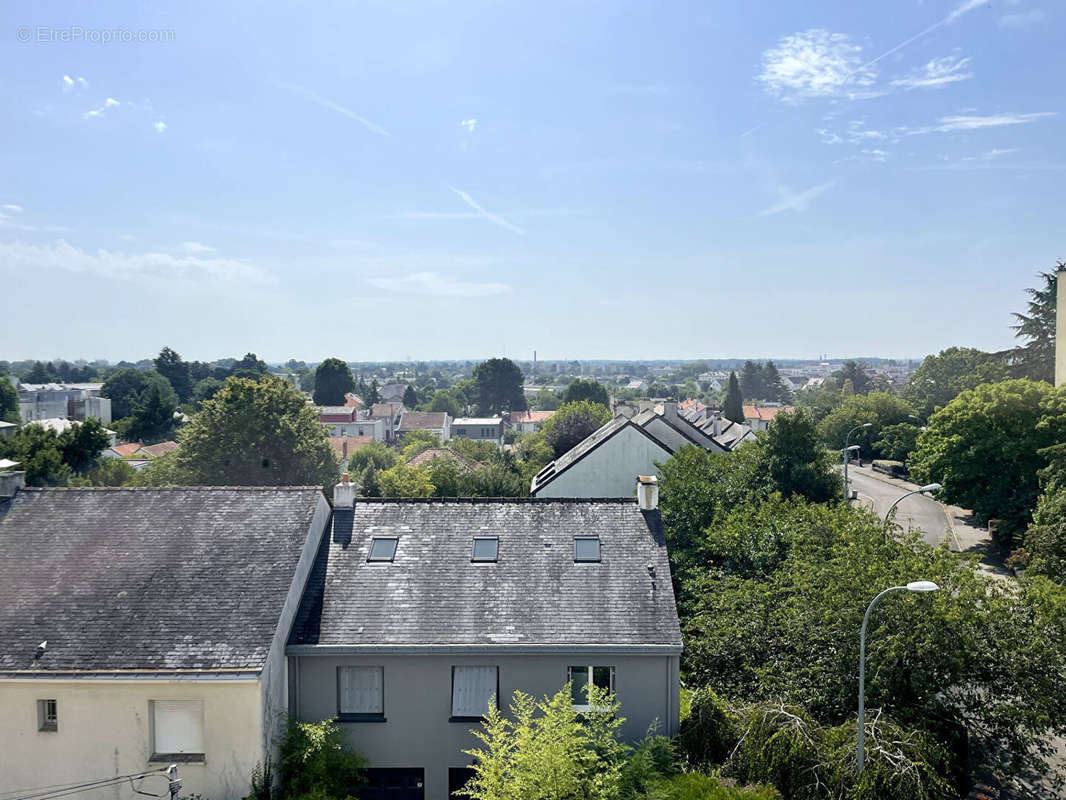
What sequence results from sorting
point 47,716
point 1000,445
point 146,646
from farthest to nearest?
point 1000,445, point 146,646, point 47,716

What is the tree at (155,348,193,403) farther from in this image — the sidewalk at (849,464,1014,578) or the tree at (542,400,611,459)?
the sidewalk at (849,464,1014,578)

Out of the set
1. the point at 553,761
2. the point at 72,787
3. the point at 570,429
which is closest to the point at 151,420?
the point at 570,429

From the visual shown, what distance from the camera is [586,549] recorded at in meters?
20.0

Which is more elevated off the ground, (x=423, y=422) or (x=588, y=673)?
(x=423, y=422)

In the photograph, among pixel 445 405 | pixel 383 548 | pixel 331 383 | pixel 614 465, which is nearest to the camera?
pixel 383 548

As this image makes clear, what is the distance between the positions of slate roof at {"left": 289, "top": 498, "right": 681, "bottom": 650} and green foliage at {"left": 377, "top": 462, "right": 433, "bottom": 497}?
23.7 meters

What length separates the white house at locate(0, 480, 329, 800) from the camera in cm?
1560

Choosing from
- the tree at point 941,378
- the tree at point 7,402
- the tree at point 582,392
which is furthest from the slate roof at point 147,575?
the tree at point 582,392

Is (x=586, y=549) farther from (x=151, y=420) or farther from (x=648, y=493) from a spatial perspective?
(x=151, y=420)

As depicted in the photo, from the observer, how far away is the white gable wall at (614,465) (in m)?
37.5

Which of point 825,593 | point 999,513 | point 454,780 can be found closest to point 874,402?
point 999,513

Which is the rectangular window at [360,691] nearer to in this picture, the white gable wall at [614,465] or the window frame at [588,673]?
the window frame at [588,673]

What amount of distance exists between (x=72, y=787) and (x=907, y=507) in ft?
184

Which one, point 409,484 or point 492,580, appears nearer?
point 492,580
